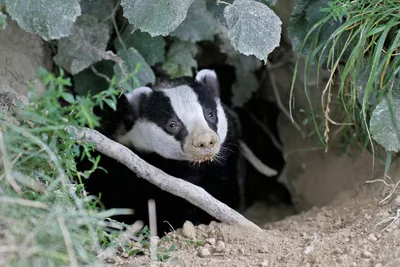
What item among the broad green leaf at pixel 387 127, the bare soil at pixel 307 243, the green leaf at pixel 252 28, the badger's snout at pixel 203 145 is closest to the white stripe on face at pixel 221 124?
the badger's snout at pixel 203 145

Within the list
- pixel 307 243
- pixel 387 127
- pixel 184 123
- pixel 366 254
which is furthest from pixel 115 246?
pixel 387 127

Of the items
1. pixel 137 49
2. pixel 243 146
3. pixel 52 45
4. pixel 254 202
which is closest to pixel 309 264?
pixel 137 49

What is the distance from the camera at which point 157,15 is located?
291 centimetres

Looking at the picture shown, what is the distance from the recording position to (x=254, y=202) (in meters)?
5.64

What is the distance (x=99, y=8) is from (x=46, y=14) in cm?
107

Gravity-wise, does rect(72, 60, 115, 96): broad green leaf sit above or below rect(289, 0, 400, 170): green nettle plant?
below

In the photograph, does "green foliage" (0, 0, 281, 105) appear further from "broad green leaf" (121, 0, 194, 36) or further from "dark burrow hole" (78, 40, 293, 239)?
"dark burrow hole" (78, 40, 293, 239)

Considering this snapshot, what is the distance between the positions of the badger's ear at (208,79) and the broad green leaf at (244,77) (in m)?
0.62

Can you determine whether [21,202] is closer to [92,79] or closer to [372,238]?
[372,238]

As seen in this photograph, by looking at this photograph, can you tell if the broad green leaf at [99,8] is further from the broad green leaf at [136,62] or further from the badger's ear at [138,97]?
the badger's ear at [138,97]

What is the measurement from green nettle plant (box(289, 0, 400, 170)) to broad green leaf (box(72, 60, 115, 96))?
1320mm

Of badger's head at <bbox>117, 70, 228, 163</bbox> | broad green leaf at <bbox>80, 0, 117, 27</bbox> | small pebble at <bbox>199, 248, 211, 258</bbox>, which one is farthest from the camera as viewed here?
broad green leaf at <bbox>80, 0, 117, 27</bbox>

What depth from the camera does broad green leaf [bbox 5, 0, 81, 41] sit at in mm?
2725

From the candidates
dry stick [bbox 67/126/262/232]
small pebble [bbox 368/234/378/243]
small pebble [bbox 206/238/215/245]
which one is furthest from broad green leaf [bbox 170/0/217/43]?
small pebble [bbox 368/234/378/243]
